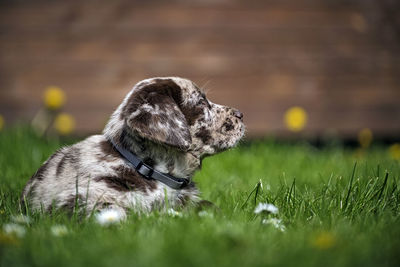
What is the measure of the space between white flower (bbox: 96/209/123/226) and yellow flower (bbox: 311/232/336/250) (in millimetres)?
982

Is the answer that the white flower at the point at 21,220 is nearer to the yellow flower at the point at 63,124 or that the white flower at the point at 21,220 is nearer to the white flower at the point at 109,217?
the white flower at the point at 109,217

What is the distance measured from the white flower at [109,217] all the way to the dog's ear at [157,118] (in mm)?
471

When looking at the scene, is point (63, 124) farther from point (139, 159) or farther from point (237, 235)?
point (237, 235)

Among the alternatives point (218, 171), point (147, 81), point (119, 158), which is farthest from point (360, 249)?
point (218, 171)

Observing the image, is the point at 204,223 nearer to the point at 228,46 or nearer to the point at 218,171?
the point at 218,171

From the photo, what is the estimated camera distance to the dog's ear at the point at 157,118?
2592 mm

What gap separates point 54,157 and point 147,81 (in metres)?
0.80

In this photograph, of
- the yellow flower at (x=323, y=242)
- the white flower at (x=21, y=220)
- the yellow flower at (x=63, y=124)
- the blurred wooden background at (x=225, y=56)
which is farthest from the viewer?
the blurred wooden background at (x=225, y=56)

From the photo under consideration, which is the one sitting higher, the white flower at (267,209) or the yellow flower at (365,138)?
the white flower at (267,209)

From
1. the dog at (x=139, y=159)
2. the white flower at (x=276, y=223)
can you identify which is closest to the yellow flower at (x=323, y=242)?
the white flower at (x=276, y=223)

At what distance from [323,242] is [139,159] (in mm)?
1260

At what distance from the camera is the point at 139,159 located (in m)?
2.71

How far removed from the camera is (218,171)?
179 inches

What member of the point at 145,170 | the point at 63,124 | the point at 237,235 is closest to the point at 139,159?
the point at 145,170
